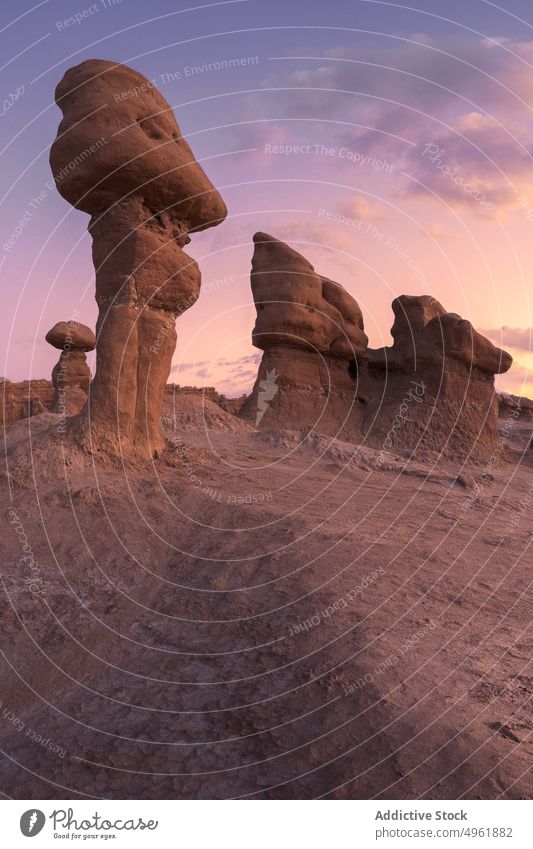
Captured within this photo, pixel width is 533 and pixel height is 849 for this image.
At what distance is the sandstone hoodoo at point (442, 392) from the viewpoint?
17.4 metres

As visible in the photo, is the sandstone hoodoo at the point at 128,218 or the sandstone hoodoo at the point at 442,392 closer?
the sandstone hoodoo at the point at 128,218

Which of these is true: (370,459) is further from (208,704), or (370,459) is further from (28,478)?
(208,704)

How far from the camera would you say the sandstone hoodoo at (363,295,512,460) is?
57.2 feet

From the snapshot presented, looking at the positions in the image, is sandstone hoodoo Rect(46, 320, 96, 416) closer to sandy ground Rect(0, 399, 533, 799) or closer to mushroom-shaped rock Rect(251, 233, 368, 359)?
mushroom-shaped rock Rect(251, 233, 368, 359)

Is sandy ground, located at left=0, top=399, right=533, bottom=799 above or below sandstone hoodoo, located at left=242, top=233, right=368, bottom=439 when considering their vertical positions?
below

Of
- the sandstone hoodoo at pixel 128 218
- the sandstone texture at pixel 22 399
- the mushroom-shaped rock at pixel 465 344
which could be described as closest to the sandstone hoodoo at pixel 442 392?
the mushroom-shaped rock at pixel 465 344

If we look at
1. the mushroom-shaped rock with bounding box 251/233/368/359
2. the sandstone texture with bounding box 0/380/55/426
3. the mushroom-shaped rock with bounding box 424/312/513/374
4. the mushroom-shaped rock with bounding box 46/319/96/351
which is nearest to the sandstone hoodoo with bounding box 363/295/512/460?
the mushroom-shaped rock with bounding box 424/312/513/374

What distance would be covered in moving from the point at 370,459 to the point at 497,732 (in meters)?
9.84

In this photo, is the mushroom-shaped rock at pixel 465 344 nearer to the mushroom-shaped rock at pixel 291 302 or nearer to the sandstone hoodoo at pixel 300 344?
the sandstone hoodoo at pixel 300 344

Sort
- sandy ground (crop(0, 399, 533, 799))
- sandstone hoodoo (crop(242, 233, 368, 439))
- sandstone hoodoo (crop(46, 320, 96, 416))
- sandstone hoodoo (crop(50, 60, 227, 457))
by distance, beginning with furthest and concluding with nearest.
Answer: sandstone hoodoo (crop(46, 320, 96, 416))
sandstone hoodoo (crop(242, 233, 368, 439))
sandstone hoodoo (crop(50, 60, 227, 457))
sandy ground (crop(0, 399, 533, 799))

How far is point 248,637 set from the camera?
4.84 meters

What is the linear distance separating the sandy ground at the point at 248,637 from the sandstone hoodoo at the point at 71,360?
1188 centimetres

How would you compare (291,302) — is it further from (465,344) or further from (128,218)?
(128,218)

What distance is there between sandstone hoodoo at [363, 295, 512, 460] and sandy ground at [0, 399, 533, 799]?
7.87m
